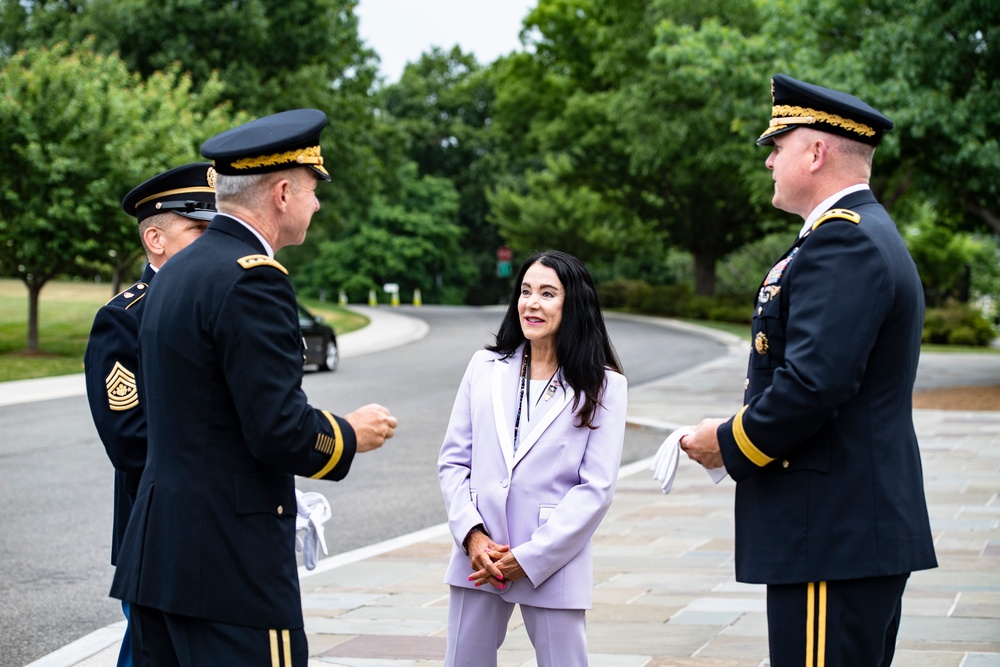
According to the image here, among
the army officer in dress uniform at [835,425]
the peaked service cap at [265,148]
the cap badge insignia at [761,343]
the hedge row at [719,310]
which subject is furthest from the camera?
the hedge row at [719,310]

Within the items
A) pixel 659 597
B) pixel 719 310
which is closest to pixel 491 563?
pixel 659 597

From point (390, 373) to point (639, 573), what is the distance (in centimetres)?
1406

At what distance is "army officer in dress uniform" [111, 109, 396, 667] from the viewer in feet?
9.09

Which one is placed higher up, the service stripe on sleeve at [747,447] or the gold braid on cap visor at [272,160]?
the gold braid on cap visor at [272,160]

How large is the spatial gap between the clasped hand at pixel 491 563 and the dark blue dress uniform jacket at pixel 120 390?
103 cm

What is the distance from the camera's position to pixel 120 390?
139 inches

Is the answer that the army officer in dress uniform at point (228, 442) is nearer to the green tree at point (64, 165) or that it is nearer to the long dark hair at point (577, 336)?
the long dark hair at point (577, 336)

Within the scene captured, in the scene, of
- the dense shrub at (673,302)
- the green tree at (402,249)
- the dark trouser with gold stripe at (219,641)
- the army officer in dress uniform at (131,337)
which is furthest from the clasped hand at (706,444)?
the green tree at (402,249)

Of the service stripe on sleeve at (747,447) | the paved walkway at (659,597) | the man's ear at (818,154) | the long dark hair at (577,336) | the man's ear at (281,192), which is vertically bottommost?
the paved walkway at (659,597)

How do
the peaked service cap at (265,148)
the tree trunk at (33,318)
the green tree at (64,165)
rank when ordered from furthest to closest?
the tree trunk at (33,318) < the green tree at (64,165) < the peaked service cap at (265,148)

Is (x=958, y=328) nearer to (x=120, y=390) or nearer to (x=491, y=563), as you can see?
(x=491, y=563)

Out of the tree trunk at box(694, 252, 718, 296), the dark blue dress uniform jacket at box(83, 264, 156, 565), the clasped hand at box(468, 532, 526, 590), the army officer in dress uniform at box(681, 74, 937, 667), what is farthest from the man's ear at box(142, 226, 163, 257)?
the tree trunk at box(694, 252, 718, 296)

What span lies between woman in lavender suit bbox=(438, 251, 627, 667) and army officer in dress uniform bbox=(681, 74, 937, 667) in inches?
24.3

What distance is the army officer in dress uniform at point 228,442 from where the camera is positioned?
9.09 feet
